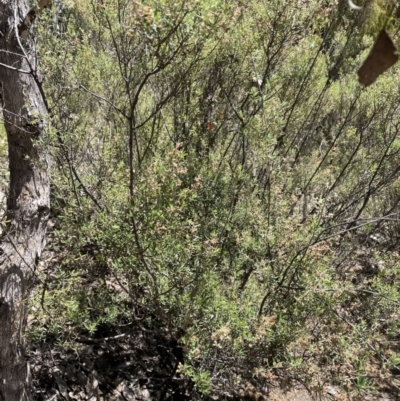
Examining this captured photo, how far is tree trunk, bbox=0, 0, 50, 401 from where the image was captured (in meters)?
2.68

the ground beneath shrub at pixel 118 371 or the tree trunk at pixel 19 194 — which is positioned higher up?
the tree trunk at pixel 19 194

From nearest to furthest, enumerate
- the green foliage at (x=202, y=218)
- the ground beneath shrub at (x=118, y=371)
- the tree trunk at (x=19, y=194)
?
the green foliage at (x=202, y=218) < the tree trunk at (x=19, y=194) < the ground beneath shrub at (x=118, y=371)

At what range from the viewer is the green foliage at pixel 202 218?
2.49 meters

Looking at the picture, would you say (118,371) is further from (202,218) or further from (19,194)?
(19,194)

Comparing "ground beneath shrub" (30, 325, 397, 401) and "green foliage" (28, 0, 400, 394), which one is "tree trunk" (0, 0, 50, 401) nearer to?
"green foliage" (28, 0, 400, 394)

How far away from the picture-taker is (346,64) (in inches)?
234

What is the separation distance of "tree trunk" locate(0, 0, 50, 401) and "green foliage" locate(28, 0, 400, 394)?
156 millimetres

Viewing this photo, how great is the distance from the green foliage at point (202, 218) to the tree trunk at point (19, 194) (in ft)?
0.51

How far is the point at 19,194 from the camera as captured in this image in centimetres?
305

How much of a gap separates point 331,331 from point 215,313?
2.92 ft

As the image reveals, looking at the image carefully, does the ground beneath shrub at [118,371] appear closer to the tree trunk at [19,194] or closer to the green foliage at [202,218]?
the green foliage at [202,218]

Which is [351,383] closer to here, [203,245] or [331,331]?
[331,331]

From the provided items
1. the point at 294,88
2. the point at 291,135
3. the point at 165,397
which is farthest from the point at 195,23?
the point at 291,135

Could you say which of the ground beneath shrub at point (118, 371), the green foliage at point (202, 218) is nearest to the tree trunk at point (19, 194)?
the green foliage at point (202, 218)
